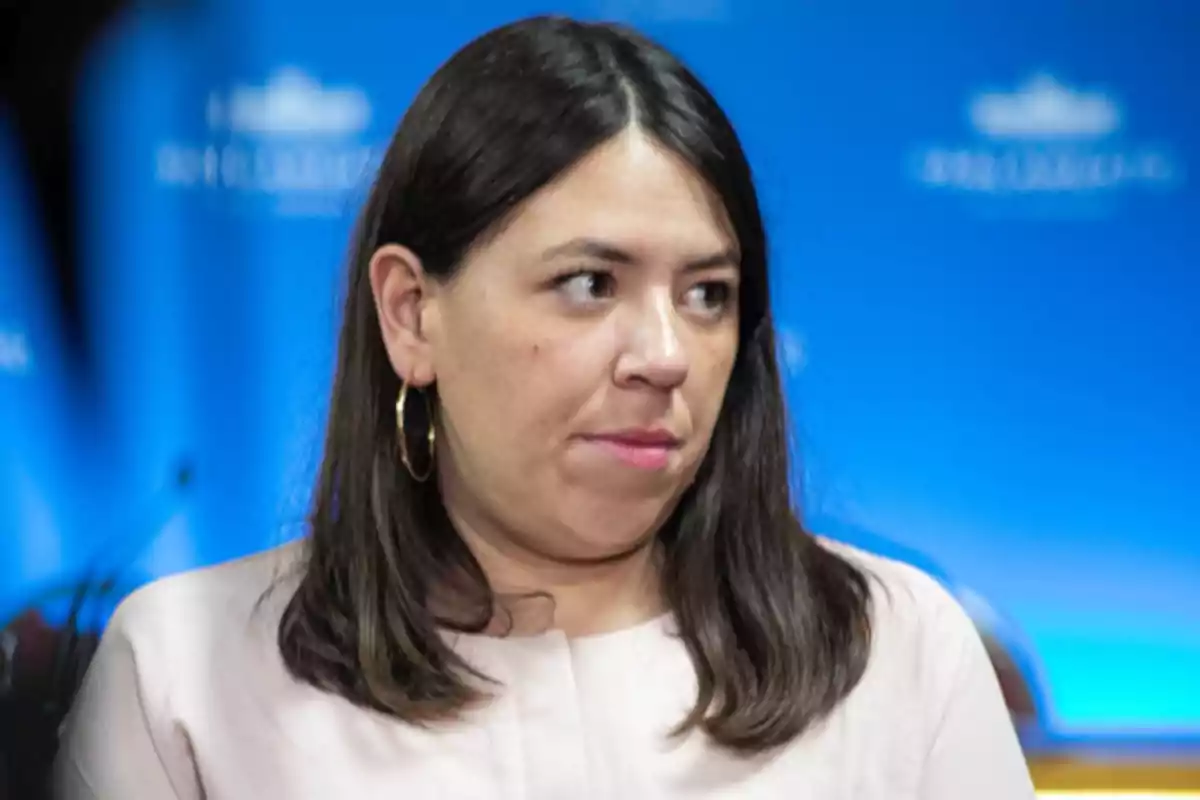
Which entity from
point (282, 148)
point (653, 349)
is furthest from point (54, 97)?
point (653, 349)

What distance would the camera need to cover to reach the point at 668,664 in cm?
107

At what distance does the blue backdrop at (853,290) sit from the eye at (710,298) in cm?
32

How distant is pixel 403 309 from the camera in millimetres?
1053

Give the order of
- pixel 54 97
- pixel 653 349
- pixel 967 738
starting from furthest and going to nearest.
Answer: pixel 54 97 → pixel 967 738 → pixel 653 349

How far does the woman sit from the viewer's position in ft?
3.18

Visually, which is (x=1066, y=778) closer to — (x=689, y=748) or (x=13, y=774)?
(x=689, y=748)

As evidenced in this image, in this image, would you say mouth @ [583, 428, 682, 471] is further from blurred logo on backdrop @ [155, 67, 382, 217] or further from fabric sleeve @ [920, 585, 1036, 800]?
blurred logo on backdrop @ [155, 67, 382, 217]

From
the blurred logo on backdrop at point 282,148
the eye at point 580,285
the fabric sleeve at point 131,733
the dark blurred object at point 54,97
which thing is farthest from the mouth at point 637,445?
the dark blurred object at point 54,97

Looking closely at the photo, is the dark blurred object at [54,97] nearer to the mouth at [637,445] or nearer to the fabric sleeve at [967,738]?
the mouth at [637,445]

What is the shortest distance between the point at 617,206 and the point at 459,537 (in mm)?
343

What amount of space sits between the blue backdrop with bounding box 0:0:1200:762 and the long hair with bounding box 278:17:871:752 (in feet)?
0.72

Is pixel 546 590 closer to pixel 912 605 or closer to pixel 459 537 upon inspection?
pixel 459 537

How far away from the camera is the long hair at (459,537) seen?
3.21 feet

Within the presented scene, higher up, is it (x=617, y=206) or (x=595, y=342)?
(x=617, y=206)
